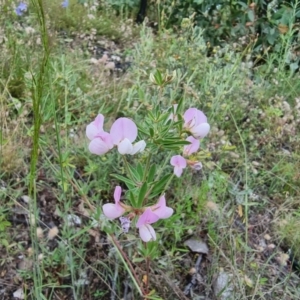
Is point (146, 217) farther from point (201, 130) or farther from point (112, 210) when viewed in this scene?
point (201, 130)

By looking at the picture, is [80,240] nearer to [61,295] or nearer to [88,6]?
[61,295]

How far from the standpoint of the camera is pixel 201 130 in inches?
36.6

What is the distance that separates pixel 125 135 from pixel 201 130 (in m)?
0.14

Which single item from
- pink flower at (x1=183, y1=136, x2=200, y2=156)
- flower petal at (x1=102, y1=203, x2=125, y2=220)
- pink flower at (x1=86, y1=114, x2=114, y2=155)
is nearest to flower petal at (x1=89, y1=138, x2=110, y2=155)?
pink flower at (x1=86, y1=114, x2=114, y2=155)

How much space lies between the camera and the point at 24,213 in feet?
5.09

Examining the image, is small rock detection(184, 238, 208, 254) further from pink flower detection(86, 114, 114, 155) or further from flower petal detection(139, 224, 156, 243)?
pink flower detection(86, 114, 114, 155)

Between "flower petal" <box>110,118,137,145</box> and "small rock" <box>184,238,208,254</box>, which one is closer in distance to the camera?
"flower petal" <box>110,118,137,145</box>

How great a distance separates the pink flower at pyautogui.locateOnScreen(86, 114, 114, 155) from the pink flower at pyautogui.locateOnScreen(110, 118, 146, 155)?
14mm

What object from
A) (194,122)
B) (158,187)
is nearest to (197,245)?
(158,187)

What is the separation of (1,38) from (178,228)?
3.63 feet

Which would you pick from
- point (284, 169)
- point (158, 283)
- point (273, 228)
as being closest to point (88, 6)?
point (284, 169)

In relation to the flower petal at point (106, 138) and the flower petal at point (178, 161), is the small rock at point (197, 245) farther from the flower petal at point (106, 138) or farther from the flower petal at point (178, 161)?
the flower petal at point (106, 138)

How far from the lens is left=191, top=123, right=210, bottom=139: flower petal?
3.04 feet

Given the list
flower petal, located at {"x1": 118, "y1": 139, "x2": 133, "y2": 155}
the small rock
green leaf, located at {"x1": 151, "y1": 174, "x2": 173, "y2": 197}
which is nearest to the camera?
flower petal, located at {"x1": 118, "y1": 139, "x2": 133, "y2": 155}
